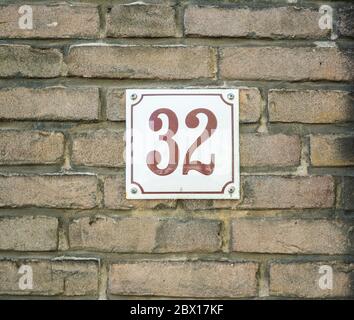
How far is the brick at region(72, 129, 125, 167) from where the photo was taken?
4.48 feet

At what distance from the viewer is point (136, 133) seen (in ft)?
4.49

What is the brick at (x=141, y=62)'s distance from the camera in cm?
138

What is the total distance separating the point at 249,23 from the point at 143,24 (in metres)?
0.23

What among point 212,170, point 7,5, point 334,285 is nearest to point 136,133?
point 212,170

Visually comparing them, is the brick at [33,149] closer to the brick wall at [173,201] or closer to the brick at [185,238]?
the brick wall at [173,201]

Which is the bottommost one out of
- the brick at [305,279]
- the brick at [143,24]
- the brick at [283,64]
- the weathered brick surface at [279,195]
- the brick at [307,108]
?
the brick at [305,279]

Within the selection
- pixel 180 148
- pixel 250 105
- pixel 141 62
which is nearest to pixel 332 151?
pixel 250 105

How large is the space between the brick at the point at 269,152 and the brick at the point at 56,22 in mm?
413

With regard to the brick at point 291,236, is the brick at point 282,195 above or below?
above

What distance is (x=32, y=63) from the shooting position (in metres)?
1.38

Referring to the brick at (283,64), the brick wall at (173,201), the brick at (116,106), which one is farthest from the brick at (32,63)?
the brick at (283,64)

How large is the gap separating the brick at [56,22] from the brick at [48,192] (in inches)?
12.3

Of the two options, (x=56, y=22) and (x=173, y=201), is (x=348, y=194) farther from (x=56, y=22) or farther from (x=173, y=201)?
(x=56, y=22)

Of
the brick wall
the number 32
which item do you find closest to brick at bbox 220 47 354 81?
the brick wall
